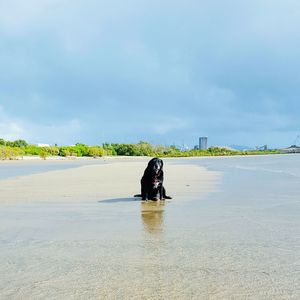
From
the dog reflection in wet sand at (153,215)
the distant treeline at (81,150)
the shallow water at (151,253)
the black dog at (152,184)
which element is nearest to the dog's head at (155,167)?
the black dog at (152,184)

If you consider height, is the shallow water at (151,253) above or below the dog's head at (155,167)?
below

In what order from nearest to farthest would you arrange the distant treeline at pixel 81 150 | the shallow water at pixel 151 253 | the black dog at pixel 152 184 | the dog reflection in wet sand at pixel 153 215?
the shallow water at pixel 151 253 → the dog reflection in wet sand at pixel 153 215 → the black dog at pixel 152 184 → the distant treeline at pixel 81 150

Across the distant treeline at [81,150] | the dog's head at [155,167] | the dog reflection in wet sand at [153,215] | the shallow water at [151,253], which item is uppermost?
the distant treeline at [81,150]

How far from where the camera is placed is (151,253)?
5.64 meters

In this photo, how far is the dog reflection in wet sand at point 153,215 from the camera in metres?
7.59

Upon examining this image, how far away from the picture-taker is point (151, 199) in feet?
38.2

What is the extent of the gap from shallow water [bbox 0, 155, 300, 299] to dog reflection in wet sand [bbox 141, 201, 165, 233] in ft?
0.06

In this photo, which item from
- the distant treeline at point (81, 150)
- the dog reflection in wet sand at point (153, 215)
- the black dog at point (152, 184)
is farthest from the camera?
the distant treeline at point (81, 150)

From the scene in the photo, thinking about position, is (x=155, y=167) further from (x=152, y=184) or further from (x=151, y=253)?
(x=151, y=253)

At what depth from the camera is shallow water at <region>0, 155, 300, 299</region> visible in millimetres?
4211

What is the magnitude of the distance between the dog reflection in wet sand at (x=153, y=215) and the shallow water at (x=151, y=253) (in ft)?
0.06

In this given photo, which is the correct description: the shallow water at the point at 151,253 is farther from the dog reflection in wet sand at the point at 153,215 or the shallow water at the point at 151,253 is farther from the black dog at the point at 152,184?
the black dog at the point at 152,184

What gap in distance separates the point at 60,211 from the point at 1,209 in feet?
4.93

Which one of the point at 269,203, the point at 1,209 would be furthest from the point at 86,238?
the point at 269,203
